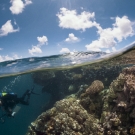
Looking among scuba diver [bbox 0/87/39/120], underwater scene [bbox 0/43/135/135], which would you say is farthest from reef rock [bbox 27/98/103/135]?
scuba diver [bbox 0/87/39/120]

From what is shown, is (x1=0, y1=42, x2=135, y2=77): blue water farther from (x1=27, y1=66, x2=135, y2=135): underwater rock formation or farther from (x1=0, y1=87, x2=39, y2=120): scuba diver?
(x1=27, y1=66, x2=135, y2=135): underwater rock formation

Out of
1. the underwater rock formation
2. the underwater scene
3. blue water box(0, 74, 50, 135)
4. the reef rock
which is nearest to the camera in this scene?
the underwater rock formation

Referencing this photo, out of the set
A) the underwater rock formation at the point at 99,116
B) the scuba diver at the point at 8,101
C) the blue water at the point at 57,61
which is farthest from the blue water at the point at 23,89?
the underwater rock formation at the point at 99,116

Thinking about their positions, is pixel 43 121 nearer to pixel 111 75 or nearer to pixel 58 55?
pixel 58 55

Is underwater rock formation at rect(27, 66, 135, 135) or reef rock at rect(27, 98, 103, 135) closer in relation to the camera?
underwater rock formation at rect(27, 66, 135, 135)

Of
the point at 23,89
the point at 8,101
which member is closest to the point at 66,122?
the point at 8,101

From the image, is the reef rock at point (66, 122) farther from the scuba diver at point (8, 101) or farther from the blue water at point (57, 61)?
the blue water at point (57, 61)

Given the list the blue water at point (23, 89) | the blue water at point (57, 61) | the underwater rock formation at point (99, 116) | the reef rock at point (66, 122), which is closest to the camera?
the underwater rock formation at point (99, 116)

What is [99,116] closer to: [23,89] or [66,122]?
[66,122]

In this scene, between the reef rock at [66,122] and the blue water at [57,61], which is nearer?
the reef rock at [66,122]

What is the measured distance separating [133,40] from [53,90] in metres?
12.5

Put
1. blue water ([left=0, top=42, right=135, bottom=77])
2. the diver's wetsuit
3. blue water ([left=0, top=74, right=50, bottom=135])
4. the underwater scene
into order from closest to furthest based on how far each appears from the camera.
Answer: the underwater scene → the diver's wetsuit → blue water ([left=0, top=42, right=135, bottom=77]) → blue water ([left=0, top=74, right=50, bottom=135])

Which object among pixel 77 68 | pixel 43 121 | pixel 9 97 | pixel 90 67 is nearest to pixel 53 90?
pixel 77 68

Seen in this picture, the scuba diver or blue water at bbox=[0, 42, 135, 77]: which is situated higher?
blue water at bbox=[0, 42, 135, 77]
